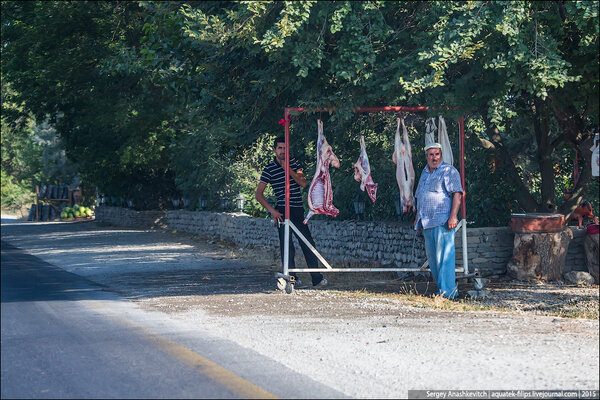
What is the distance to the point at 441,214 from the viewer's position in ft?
34.9

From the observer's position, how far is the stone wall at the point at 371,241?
12.6m

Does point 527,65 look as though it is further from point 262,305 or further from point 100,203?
point 100,203

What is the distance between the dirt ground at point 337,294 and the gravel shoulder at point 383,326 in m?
0.02

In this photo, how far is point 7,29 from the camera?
24.8 metres

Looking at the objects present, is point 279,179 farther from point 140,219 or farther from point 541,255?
point 140,219

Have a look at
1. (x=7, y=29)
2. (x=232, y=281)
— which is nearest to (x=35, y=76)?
(x=7, y=29)

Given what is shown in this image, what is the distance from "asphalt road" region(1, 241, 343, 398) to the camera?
19.2 ft

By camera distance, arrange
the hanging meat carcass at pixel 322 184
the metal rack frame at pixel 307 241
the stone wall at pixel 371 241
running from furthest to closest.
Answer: the stone wall at pixel 371 241, the hanging meat carcass at pixel 322 184, the metal rack frame at pixel 307 241

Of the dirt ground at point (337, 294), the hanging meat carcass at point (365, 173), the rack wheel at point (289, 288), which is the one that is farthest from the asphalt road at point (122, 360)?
the hanging meat carcass at point (365, 173)

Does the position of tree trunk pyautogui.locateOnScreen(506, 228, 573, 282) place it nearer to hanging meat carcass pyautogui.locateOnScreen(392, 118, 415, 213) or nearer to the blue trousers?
hanging meat carcass pyautogui.locateOnScreen(392, 118, 415, 213)

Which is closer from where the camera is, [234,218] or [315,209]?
[315,209]

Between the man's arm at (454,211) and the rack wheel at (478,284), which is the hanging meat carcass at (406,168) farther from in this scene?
the rack wheel at (478,284)

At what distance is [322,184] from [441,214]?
2127 mm

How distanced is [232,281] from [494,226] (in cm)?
459
